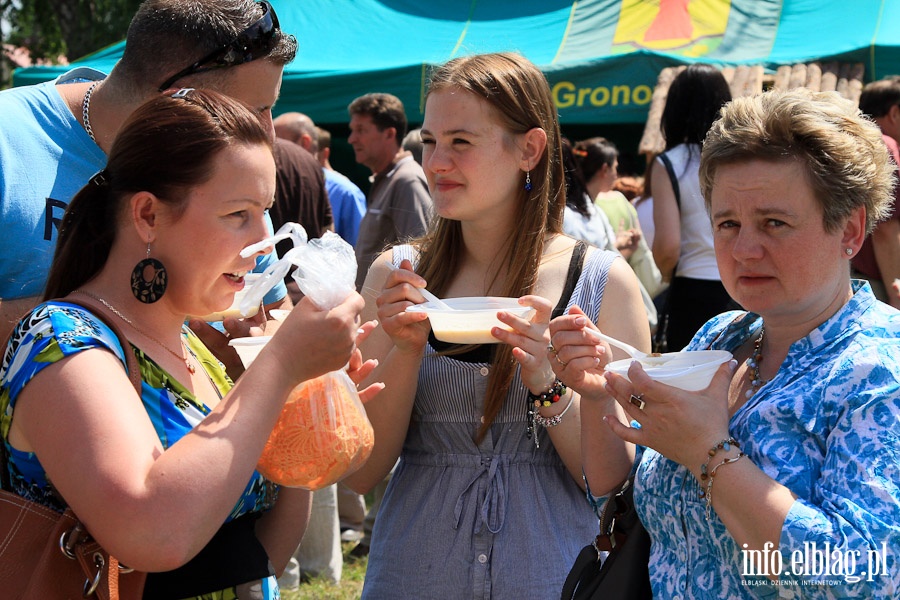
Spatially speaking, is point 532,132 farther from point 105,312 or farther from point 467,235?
point 105,312

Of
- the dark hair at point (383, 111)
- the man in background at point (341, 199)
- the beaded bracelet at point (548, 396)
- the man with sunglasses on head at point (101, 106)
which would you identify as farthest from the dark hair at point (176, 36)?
the dark hair at point (383, 111)

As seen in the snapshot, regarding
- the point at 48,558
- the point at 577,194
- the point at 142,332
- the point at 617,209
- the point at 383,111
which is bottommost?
the point at 617,209

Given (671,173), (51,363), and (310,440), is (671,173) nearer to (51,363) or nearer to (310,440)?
(310,440)

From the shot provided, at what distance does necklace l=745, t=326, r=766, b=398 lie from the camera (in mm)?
1961

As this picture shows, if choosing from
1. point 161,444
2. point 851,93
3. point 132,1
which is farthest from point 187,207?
point 132,1

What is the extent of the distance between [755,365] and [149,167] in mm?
1373

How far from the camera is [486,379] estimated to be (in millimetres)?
2443

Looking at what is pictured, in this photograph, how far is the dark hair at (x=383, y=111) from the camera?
7148mm

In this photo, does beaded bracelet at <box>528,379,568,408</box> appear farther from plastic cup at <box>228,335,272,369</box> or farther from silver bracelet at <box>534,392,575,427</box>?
plastic cup at <box>228,335,272,369</box>

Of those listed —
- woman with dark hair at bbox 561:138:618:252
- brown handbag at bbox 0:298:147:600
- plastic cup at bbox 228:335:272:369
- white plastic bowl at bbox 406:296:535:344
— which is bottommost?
woman with dark hair at bbox 561:138:618:252

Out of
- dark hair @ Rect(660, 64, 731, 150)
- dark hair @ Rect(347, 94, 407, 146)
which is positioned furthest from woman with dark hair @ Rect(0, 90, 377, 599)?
dark hair @ Rect(347, 94, 407, 146)

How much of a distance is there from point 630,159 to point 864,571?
9698mm

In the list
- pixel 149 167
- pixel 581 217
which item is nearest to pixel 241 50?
pixel 149 167

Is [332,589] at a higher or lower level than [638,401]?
lower
